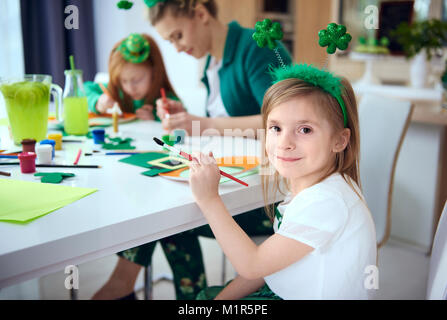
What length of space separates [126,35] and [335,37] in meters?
1.99

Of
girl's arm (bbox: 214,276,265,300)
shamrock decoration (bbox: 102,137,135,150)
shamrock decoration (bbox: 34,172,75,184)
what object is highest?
shamrock decoration (bbox: 102,137,135,150)

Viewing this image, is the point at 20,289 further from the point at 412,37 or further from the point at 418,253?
the point at 412,37

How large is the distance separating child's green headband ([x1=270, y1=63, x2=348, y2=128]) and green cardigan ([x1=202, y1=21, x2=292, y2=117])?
2.20ft

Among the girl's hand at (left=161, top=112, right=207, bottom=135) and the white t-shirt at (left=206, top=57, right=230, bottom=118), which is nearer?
the girl's hand at (left=161, top=112, right=207, bottom=135)

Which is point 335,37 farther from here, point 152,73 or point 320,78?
point 152,73

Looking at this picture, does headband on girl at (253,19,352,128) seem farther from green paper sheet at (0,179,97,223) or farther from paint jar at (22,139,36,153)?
paint jar at (22,139,36,153)

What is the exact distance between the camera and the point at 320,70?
28.2 inches

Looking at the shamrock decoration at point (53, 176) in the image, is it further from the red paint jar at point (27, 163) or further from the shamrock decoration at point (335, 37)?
the shamrock decoration at point (335, 37)

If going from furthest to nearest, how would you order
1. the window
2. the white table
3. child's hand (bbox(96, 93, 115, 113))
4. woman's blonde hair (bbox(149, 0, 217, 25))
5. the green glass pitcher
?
1. the window
2. child's hand (bbox(96, 93, 115, 113))
3. woman's blonde hair (bbox(149, 0, 217, 25))
4. the green glass pitcher
5. the white table

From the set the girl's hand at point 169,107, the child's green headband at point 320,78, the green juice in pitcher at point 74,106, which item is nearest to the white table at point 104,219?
the child's green headband at point 320,78

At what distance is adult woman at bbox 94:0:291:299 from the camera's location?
1325mm

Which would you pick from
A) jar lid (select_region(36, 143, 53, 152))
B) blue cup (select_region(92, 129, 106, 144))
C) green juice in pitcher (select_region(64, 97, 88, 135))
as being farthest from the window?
jar lid (select_region(36, 143, 53, 152))

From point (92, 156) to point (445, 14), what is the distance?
378 centimetres

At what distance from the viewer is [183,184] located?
2.85 feet
